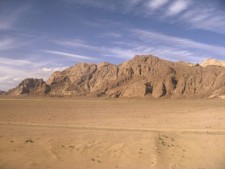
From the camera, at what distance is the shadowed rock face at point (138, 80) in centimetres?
8894

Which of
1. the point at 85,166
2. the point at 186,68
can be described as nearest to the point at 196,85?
the point at 186,68

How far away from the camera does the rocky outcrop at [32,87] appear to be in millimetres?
125250

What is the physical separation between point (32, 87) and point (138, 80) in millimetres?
53875

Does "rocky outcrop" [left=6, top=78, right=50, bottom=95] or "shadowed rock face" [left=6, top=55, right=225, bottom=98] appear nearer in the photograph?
"shadowed rock face" [left=6, top=55, right=225, bottom=98]

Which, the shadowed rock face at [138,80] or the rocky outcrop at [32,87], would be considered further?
the rocky outcrop at [32,87]

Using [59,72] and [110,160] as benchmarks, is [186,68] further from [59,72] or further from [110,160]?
[110,160]

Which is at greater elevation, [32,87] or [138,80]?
[138,80]

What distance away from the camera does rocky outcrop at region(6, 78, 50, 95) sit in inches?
4931

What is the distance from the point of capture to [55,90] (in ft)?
419

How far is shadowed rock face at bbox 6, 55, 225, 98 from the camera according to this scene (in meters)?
88.9

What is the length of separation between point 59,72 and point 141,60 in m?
44.5

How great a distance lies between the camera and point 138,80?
→ 10350 cm

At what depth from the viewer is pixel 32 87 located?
5561 inches

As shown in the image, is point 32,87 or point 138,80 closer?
point 138,80
